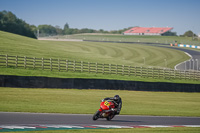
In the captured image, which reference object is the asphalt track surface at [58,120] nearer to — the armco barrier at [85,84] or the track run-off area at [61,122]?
the track run-off area at [61,122]

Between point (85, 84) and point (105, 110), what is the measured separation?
→ 19904 millimetres

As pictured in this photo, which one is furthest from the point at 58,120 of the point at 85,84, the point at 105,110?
the point at 85,84

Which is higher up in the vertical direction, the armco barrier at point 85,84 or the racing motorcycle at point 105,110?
the racing motorcycle at point 105,110

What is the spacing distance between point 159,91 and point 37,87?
1654 cm

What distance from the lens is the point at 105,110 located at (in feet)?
58.7

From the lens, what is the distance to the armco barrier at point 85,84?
32812 mm

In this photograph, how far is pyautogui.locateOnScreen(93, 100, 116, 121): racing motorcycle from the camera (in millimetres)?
17797

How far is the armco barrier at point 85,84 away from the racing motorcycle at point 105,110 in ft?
53.3

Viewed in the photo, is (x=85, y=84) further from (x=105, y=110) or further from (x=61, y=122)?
(x=61, y=122)

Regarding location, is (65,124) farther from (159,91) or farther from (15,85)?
(159,91)

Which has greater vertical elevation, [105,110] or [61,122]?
[105,110]

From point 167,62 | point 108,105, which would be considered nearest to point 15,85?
point 108,105

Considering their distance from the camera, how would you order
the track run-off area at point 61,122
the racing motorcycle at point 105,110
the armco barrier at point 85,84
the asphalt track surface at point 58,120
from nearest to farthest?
1. the track run-off area at point 61,122
2. the asphalt track surface at point 58,120
3. the racing motorcycle at point 105,110
4. the armco barrier at point 85,84

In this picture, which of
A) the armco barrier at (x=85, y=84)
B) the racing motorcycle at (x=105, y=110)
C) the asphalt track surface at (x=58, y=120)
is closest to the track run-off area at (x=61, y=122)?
the asphalt track surface at (x=58, y=120)
